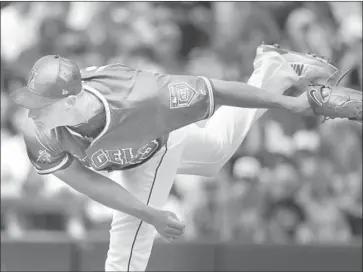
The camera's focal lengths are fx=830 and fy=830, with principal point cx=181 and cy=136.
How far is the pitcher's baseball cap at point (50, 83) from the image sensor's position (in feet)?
9.99

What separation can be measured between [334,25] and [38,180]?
2.48 m

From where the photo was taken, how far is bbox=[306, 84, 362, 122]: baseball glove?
320cm

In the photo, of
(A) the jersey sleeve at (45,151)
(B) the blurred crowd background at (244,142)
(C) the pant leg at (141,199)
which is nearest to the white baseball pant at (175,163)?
(C) the pant leg at (141,199)

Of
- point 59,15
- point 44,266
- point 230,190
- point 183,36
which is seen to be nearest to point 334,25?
point 183,36

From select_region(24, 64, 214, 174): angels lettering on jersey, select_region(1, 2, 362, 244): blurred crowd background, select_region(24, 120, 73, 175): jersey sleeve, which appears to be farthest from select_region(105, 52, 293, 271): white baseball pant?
select_region(1, 2, 362, 244): blurred crowd background

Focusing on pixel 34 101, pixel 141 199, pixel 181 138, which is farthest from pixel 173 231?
pixel 34 101

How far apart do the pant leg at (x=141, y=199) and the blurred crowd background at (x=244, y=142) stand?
1.36m

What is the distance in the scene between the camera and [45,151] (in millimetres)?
3273

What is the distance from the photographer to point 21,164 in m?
5.59

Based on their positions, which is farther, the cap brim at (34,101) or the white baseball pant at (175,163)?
the white baseball pant at (175,163)

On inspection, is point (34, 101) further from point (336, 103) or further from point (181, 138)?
point (336, 103)

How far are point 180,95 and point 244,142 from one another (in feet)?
8.74

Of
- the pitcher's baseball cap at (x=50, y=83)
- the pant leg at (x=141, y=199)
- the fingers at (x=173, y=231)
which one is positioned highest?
→ the pitcher's baseball cap at (x=50, y=83)

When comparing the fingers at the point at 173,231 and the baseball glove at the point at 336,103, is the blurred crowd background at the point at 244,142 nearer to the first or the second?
the fingers at the point at 173,231
